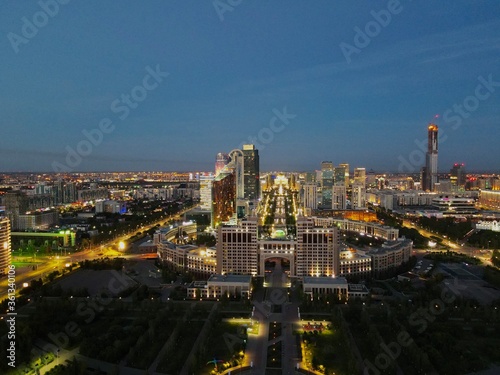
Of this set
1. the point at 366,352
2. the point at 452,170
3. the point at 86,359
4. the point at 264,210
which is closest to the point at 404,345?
the point at 366,352

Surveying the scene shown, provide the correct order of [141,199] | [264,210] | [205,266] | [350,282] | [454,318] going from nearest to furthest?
[454,318] → [350,282] → [205,266] → [264,210] → [141,199]

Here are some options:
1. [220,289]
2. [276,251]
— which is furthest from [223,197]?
[220,289]

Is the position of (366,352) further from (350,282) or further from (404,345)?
(350,282)

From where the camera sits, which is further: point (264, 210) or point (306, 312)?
point (264, 210)

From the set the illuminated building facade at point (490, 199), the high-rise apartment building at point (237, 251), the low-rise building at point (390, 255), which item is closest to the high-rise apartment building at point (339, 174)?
the illuminated building facade at point (490, 199)

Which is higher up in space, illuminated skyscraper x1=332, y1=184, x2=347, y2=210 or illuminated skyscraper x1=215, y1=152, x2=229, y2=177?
illuminated skyscraper x1=215, y1=152, x2=229, y2=177

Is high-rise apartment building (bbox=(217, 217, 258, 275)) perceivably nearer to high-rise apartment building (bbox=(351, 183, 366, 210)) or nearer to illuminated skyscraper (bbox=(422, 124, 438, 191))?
high-rise apartment building (bbox=(351, 183, 366, 210))

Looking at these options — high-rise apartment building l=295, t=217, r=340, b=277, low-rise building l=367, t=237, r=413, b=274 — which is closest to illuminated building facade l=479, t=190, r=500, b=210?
low-rise building l=367, t=237, r=413, b=274
